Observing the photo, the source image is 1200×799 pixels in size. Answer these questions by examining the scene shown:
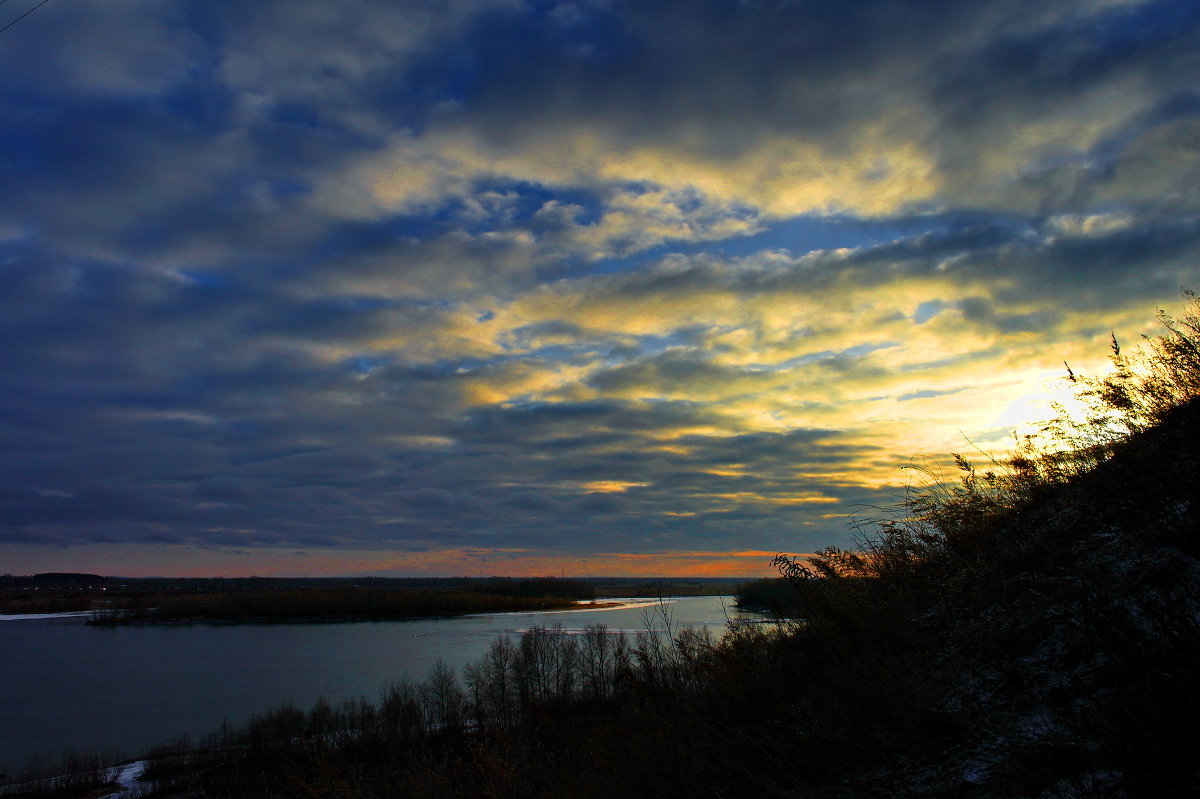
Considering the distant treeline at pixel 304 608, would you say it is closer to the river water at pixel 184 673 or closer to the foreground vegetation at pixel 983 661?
the river water at pixel 184 673

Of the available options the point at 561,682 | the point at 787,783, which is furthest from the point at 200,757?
the point at 787,783

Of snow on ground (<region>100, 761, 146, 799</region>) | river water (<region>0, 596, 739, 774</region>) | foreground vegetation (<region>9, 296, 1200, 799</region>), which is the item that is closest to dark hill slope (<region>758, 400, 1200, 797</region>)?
foreground vegetation (<region>9, 296, 1200, 799</region>)

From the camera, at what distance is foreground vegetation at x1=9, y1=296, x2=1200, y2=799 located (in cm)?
384

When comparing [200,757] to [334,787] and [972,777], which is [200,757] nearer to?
[334,787]

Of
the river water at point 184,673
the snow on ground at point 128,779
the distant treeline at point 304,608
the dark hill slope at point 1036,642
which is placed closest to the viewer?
the dark hill slope at point 1036,642

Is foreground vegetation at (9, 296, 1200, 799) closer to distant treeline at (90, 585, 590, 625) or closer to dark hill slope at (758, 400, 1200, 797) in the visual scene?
dark hill slope at (758, 400, 1200, 797)

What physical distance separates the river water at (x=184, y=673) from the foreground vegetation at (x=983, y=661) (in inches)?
785

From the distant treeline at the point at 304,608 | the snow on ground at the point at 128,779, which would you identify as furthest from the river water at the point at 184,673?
the distant treeline at the point at 304,608

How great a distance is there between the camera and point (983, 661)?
523 cm

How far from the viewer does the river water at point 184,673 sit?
58.8 m

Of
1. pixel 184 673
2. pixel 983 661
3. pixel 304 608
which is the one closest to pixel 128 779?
pixel 184 673

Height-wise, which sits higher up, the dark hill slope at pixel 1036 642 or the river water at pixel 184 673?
the dark hill slope at pixel 1036 642

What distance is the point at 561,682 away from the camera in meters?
58.6

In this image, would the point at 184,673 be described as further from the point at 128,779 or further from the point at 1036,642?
the point at 1036,642
